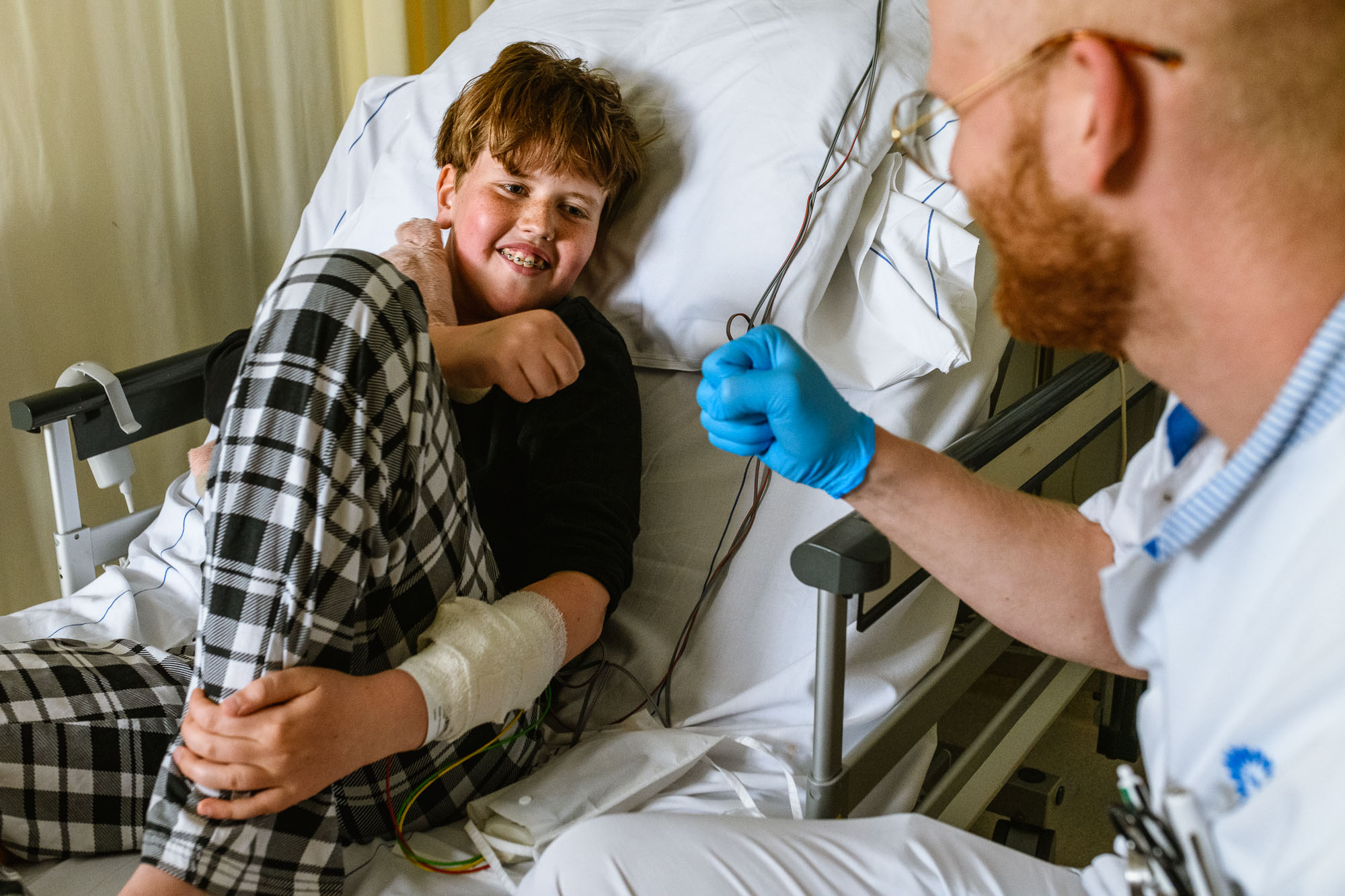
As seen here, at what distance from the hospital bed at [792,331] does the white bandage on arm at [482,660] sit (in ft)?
0.75

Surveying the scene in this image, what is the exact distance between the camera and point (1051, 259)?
28.6 inches

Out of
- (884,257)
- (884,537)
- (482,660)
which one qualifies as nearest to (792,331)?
(884,257)

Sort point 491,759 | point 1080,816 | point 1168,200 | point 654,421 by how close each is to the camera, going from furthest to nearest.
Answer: point 1080,816, point 654,421, point 491,759, point 1168,200

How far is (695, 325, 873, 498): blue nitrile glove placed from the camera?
0.99m

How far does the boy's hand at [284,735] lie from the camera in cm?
90

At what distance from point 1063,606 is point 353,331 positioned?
26.3 inches

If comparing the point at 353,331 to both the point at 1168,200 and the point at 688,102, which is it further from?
the point at 688,102

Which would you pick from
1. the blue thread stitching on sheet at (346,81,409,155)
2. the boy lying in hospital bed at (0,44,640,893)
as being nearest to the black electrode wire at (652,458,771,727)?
the boy lying in hospital bed at (0,44,640,893)

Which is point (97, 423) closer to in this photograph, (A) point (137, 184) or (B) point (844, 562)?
(A) point (137, 184)

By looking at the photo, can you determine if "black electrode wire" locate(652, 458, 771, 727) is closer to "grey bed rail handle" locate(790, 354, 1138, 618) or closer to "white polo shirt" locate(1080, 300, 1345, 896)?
"grey bed rail handle" locate(790, 354, 1138, 618)

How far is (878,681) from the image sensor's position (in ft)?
4.10

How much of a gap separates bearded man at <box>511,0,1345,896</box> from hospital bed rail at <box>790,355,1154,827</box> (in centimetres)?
17

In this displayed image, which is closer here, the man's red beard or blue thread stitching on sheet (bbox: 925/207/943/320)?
the man's red beard

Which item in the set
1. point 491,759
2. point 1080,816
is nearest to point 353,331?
point 491,759
